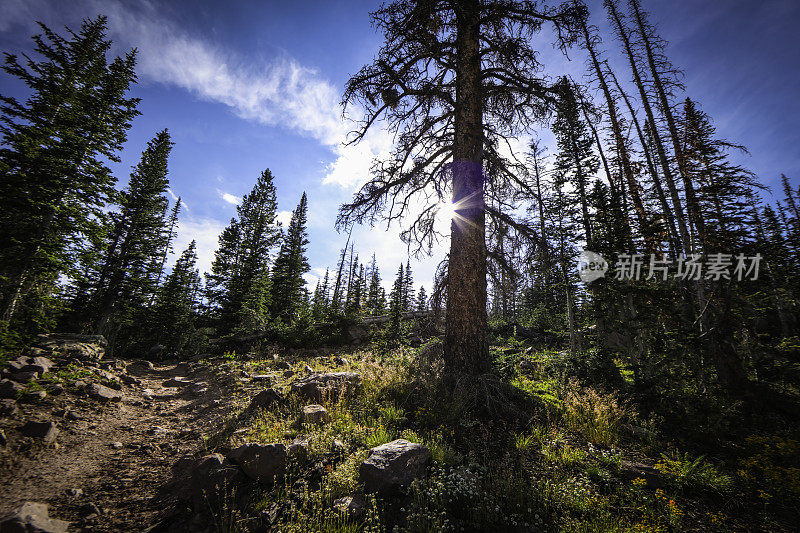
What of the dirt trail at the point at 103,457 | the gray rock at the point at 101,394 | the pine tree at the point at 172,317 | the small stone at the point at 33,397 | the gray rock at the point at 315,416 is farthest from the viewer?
the pine tree at the point at 172,317

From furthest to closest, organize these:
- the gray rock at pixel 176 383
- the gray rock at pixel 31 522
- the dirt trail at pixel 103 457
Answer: the gray rock at pixel 176 383 < the dirt trail at pixel 103 457 < the gray rock at pixel 31 522

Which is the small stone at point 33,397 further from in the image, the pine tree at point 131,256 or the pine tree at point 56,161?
the pine tree at point 131,256

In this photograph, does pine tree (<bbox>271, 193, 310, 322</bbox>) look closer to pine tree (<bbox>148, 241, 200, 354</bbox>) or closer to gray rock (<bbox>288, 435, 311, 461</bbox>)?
pine tree (<bbox>148, 241, 200, 354</bbox>)

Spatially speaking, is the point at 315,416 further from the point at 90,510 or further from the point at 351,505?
the point at 90,510

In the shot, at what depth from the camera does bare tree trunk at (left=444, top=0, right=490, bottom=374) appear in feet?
19.3

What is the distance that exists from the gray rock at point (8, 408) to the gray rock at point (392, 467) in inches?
274

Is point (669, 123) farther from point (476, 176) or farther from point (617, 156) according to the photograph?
point (476, 176)

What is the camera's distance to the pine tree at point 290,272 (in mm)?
24781

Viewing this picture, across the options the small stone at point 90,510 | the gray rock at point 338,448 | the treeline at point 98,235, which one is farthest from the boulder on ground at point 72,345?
the gray rock at point 338,448

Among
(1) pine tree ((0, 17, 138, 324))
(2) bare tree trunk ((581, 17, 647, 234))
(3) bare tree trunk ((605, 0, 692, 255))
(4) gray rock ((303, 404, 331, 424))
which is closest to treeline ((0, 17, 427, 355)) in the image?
(1) pine tree ((0, 17, 138, 324))

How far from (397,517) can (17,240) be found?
46.2ft

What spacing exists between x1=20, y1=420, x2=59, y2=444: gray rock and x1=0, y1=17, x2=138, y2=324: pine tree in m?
6.44

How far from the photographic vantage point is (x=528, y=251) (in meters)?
6.99

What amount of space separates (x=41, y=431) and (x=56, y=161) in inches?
431
